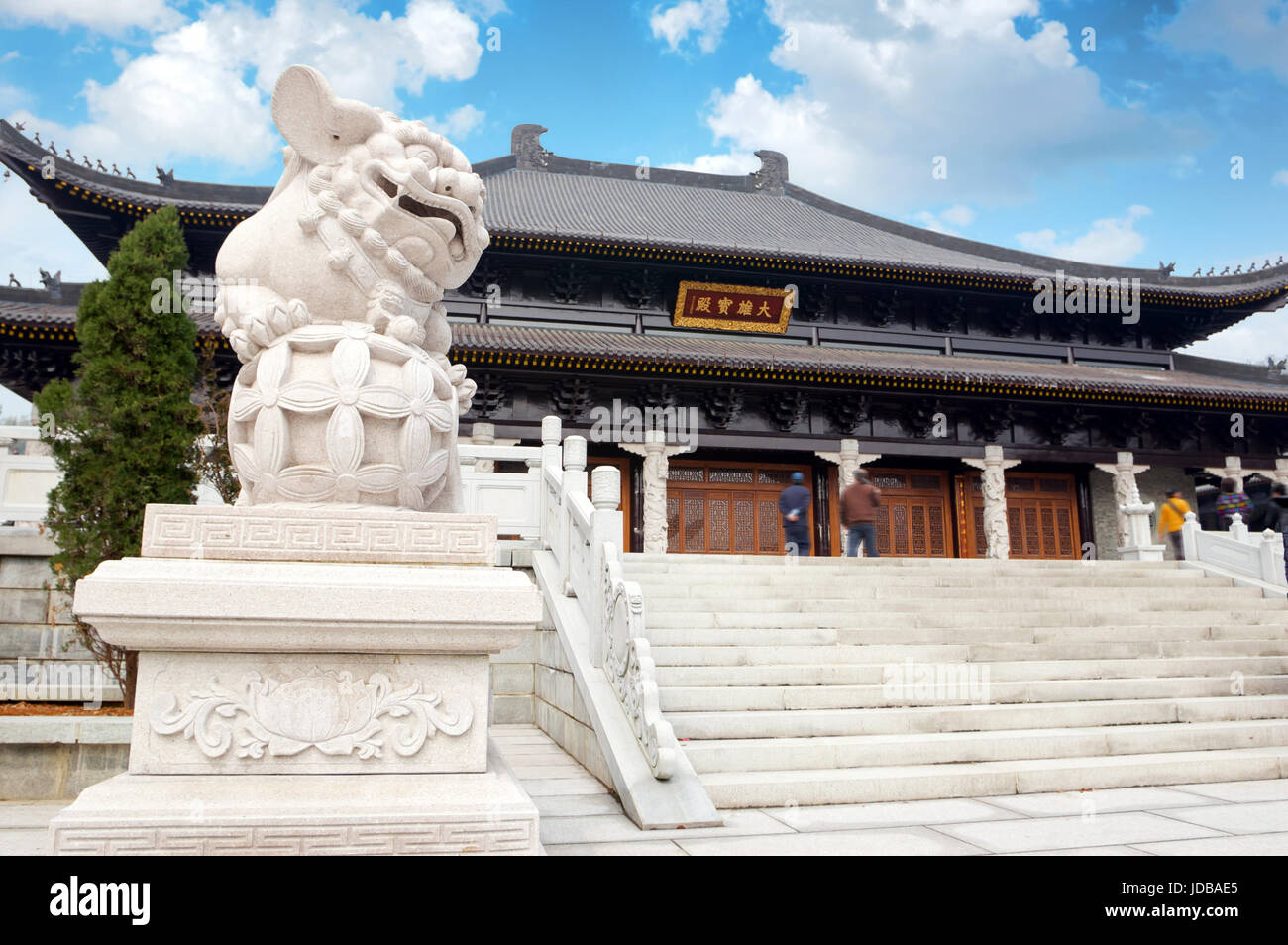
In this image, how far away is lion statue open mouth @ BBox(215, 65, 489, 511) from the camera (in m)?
2.62

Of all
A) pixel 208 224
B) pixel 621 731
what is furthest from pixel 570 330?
pixel 621 731

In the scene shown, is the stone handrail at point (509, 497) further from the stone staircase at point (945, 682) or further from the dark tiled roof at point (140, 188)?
the dark tiled roof at point (140, 188)

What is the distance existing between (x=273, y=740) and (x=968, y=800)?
3470 mm

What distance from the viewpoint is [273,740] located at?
2.23 m

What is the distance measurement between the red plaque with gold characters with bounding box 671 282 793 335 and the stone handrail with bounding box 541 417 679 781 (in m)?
8.64

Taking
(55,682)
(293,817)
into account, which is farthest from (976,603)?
(55,682)

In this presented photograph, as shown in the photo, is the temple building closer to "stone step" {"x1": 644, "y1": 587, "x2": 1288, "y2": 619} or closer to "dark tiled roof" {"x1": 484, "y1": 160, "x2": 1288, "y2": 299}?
"dark tiled roof" {"x1": 484, "y1": 160, "x2": 1288, "y2": 299}

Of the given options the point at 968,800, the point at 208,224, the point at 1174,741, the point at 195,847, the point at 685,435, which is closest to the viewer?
the point at 195,847

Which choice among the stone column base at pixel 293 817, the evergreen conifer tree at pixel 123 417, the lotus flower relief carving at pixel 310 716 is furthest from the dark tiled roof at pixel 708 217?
the stone column base at pixel 293 817

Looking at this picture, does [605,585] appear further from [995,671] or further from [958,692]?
[995,671]

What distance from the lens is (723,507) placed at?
14914 millimetres

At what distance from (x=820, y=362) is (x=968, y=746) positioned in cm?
966

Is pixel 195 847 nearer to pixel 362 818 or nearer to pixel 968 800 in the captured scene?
pixel 362 818

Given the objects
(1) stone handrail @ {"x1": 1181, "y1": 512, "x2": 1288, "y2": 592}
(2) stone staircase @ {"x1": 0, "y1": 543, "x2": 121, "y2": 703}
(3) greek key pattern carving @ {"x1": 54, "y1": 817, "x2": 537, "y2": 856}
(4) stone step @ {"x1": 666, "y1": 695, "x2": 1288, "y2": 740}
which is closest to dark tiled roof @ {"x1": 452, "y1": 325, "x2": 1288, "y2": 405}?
(1) stone handrail @ {"x1": 1181, "y1": 512, "x2": 1288, "y2": 592}
